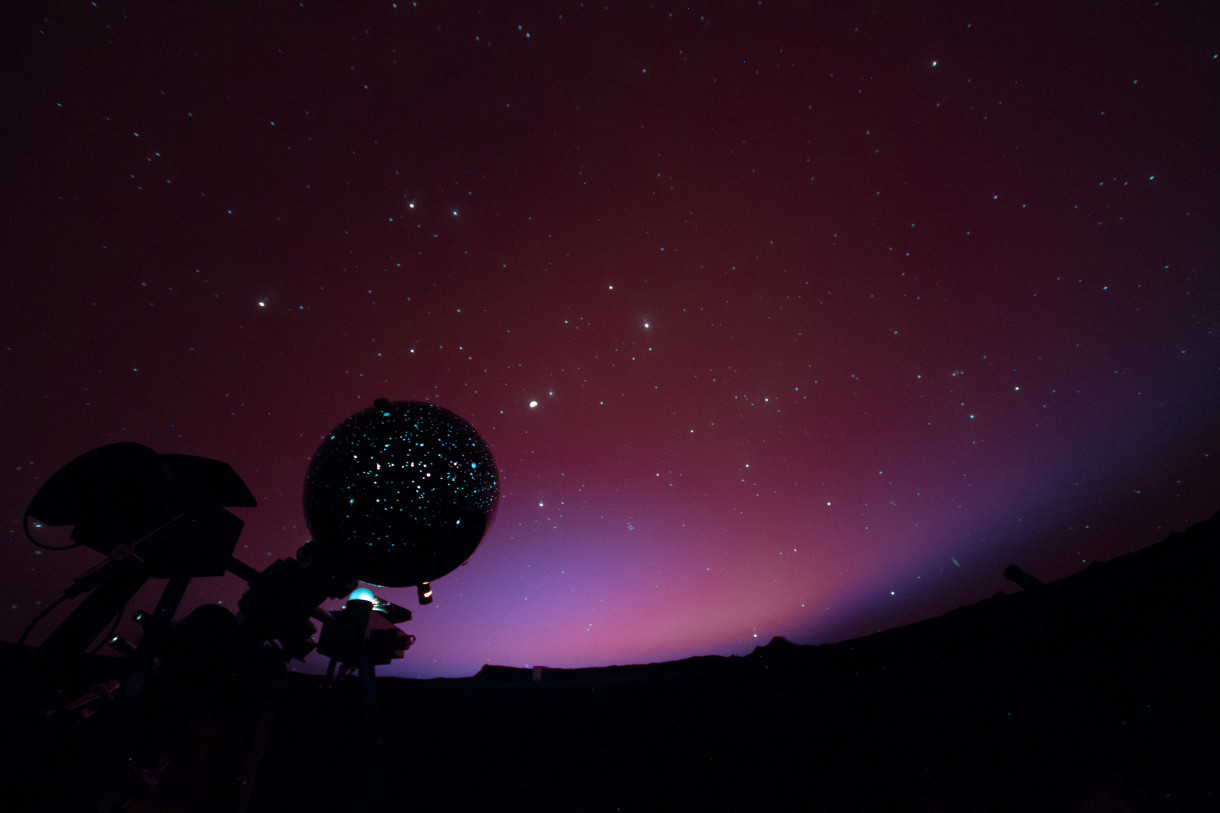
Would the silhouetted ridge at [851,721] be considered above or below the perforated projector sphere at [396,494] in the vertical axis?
below

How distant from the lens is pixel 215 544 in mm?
1791

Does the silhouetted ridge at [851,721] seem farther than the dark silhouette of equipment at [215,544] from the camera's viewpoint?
Yes

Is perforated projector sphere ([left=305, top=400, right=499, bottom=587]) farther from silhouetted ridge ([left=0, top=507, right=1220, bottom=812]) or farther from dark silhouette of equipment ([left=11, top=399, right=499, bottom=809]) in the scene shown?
silhouetted ridge ([left=0, top=507, right=1220, bottom=812])

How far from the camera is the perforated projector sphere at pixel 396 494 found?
152 centimetres

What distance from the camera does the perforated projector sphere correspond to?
5.00 ft

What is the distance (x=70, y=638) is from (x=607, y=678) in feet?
9.14

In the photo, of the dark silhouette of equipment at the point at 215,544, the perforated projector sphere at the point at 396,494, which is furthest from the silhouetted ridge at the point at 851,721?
the perforated projector sphere at the point at 396,494

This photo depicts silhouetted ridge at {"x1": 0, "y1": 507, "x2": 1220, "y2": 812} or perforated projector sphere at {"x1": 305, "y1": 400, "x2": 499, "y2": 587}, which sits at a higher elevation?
perforated projector sphere at {"x1": 305, "y1": 400, "x2": 499, "y2": 587}

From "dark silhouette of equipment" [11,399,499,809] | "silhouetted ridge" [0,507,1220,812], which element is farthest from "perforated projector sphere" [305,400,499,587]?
"silhouetted ridge" [0,507,1220,812]

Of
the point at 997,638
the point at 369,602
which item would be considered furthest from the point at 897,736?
the point at 369,602

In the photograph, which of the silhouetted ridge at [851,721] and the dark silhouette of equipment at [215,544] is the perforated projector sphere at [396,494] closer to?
the dark silhouette of equipment at [215,544]

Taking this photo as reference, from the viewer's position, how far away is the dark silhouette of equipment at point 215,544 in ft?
4.99

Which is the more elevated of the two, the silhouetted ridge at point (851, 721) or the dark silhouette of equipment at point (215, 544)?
the dark silhouette of equipment at point (215, 544)

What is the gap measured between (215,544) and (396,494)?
3.10 feet
